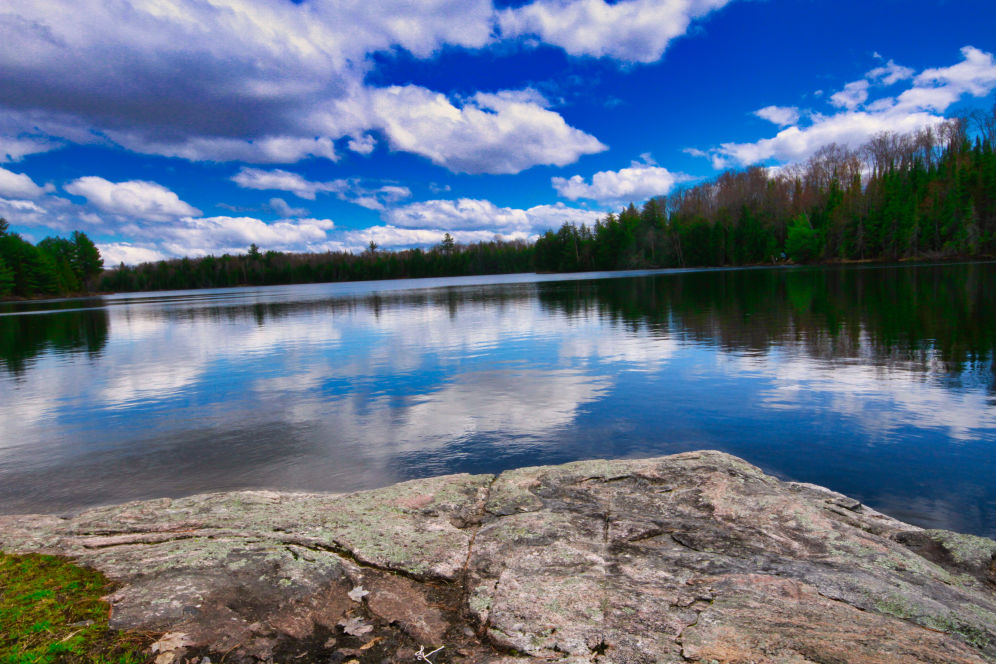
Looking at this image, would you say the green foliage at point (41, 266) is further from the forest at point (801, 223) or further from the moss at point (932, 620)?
the moss at point (932, 620)

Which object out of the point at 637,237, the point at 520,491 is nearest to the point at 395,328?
the point at 520,491

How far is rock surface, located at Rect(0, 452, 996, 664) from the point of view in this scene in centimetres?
328

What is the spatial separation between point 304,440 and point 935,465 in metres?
10.9

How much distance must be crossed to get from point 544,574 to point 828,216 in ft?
408

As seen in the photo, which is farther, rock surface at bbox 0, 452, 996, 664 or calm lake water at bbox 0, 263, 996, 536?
calm lake water at bbox 0, 263, 996, 536

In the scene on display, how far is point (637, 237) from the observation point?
152 metres

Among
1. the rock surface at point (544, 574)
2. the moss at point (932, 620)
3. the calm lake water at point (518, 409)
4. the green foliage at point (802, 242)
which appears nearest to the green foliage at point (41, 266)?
the calm lake water at point (518, 409)

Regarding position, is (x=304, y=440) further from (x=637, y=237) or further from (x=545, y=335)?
(x=637, y=237)

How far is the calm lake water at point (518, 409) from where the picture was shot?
339 inches

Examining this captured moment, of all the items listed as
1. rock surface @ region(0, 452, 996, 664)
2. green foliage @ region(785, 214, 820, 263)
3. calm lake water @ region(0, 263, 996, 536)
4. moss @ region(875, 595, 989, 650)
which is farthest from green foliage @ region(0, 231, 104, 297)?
green foliage @ region(785, 214, 820, 263)

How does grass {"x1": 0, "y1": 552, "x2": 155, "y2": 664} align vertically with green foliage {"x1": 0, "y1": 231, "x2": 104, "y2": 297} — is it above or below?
below

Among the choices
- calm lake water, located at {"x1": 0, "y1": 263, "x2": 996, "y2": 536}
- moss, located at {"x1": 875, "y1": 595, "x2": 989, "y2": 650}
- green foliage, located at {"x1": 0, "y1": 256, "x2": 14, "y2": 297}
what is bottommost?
calm lake water, located at {"x1": 0, "y1": 263, "x2": 996, "y2": 536}

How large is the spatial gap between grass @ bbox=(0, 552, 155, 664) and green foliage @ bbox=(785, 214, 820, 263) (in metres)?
127

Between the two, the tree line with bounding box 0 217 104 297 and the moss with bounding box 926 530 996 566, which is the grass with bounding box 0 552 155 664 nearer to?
the moss with bounding box 926 530 996 566
